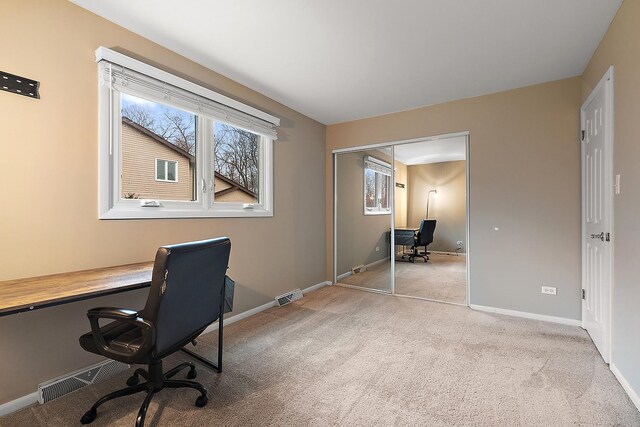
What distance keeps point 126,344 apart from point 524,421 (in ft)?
7.23

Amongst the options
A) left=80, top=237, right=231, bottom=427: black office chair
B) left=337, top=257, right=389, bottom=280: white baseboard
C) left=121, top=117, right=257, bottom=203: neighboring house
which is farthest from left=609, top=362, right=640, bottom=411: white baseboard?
left=121, top=117, right=257, bottom=203: neighboring house

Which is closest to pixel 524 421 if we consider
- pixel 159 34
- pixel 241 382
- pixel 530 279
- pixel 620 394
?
pixel 620 394

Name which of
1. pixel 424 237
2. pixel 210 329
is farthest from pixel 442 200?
pixel 210 329

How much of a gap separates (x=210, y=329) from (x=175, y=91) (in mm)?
2252

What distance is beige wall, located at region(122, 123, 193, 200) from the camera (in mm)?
2307

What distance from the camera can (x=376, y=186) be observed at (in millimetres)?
4656

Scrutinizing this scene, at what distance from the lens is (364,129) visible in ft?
14.3

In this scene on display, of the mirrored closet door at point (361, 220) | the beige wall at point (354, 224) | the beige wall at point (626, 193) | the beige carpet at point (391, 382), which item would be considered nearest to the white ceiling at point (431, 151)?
the mirrored closet door at point (361, 220)

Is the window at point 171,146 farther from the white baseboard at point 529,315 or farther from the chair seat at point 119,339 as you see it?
the white baseboard at point 529,315

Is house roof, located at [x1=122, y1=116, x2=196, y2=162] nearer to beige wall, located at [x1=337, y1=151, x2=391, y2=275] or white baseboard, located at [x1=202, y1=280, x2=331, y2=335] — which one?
white baseboard, located at [x1=202, y1=280, x2=331, y2=335]

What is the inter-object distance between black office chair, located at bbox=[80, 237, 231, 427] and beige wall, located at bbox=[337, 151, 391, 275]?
Answer: 3044mm

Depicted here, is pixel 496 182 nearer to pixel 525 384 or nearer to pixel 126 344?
pixel 525 384

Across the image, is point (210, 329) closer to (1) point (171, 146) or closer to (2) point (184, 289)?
(2) point (184, 289)

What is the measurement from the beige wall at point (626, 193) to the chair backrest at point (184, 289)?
8.35ft
